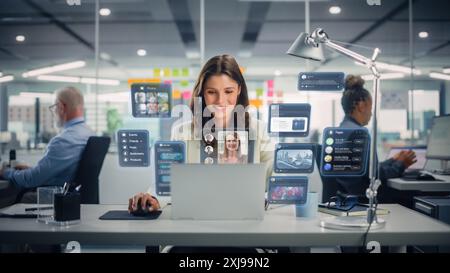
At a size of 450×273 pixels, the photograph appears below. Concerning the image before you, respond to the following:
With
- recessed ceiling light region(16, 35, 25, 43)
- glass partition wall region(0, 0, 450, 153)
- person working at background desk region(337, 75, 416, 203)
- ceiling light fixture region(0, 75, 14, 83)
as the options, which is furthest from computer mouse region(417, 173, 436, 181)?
recessed ceiling light region(16, 35, 25, 43)

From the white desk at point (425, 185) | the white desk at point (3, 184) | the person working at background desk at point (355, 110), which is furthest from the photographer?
the white desk at point (425, 185)

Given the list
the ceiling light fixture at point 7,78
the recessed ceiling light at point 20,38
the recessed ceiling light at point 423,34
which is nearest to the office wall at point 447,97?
the recessed ceiling light at point 423,34

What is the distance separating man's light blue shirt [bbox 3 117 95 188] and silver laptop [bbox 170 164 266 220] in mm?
1349

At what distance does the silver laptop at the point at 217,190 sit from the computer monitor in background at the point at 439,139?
2.46 m

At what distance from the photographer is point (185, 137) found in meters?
1.77

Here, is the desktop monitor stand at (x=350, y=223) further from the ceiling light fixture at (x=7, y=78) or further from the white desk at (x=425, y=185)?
the ceiling light fixture at (x=7, y=78)

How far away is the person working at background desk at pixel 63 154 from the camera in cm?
248

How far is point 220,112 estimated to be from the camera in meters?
1.78

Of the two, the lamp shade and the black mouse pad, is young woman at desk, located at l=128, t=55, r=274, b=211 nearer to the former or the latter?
the black mouse pad

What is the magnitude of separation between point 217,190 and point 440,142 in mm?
2617

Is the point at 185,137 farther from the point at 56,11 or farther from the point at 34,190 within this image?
the point at 56,11
